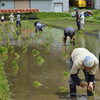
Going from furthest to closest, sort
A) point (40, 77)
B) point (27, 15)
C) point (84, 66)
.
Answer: point (27, 15) → point (40, 77) → point (84, 66)

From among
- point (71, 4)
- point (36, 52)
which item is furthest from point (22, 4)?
point (36, 52)

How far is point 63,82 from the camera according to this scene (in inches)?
354

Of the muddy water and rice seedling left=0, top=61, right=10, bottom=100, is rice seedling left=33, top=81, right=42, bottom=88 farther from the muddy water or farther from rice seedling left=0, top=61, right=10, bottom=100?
rice seedling left=0, top=61, right=10, bottom=100

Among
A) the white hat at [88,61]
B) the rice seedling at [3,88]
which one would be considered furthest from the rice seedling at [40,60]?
the white hat at [88,61]


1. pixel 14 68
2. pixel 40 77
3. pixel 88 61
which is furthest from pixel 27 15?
pixel 88 61

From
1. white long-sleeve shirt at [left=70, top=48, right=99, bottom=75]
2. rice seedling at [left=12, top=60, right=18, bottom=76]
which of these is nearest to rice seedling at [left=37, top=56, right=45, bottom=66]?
rice seedling at [left=12, top=60, right=18, bottom=76]

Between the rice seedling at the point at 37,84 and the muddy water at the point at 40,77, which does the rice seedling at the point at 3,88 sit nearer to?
the muddy water at the point at 40,77

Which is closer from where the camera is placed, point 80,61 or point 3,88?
point 80,61

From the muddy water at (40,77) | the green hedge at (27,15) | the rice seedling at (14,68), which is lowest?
the muddy water at (40,77)

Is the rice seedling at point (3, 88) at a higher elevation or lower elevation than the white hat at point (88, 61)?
lower

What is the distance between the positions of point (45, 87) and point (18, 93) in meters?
0.85

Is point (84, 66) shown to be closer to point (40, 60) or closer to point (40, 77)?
point (40, 77)

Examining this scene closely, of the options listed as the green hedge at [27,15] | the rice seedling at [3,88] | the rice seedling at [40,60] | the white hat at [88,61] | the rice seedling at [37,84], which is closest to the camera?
the white hat at [88,61]

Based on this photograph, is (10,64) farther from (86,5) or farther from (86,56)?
(86,5)
